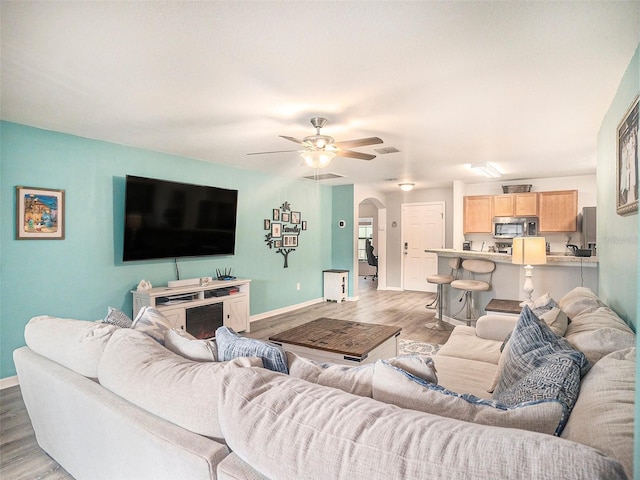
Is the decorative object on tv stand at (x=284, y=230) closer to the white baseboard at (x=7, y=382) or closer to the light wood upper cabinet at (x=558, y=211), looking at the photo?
the white baseboard at (x=7, y=382)

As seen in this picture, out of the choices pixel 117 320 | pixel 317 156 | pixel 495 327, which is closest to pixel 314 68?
pixel 317 156

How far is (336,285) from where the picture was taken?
695 centimetres

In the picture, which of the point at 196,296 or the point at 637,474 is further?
the point at 196,296

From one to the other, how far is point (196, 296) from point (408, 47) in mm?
3691

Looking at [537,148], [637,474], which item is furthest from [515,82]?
[637,474]

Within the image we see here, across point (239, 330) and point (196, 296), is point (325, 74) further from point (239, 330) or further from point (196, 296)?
point (239, 330)

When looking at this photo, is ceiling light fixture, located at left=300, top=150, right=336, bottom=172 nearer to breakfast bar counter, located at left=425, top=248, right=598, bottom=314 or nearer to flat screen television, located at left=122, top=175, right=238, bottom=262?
flat screen television, located at left=122, top=175, right=238, bottom=262

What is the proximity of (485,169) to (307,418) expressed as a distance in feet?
17.4

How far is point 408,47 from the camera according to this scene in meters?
1.94

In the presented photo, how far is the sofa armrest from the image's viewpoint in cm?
287

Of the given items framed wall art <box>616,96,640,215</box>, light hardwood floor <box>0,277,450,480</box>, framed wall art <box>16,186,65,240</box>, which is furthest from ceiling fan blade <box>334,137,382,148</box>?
framed wall art <box>16,186,65,240</box>

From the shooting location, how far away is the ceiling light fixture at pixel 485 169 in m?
5.04

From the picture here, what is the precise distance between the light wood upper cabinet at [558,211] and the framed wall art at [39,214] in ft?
22.9

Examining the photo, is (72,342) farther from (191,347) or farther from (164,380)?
(164,380)
